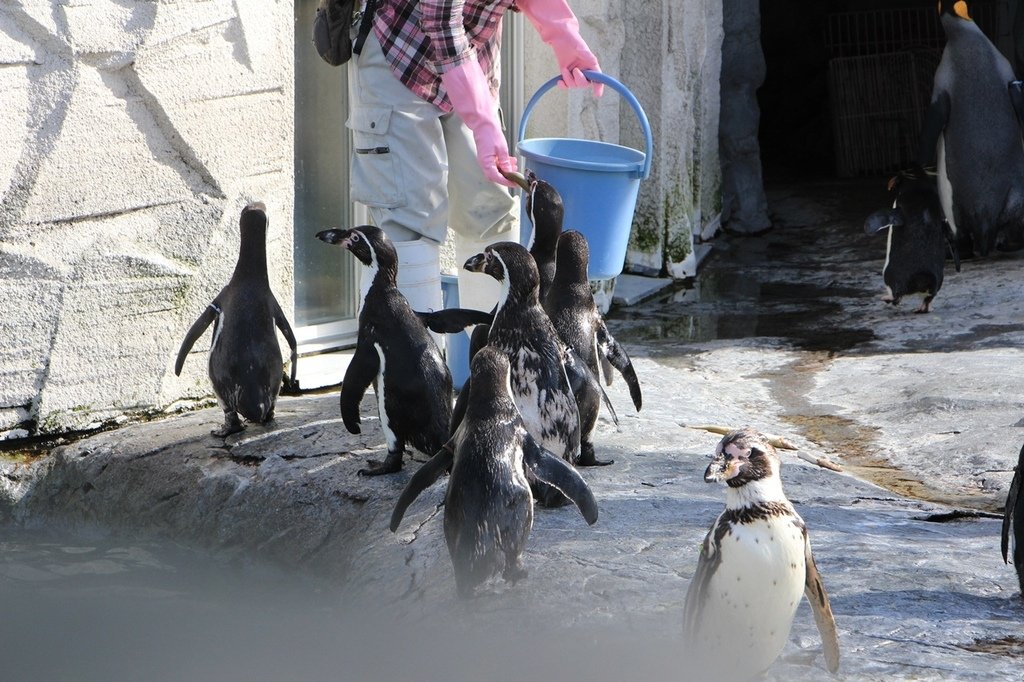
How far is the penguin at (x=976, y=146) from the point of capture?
311 inches

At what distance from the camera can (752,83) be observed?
9516 mm

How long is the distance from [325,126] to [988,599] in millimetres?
3392

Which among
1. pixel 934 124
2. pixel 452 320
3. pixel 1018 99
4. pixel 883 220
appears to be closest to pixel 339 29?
pixel 452 320

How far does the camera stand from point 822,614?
2.56m

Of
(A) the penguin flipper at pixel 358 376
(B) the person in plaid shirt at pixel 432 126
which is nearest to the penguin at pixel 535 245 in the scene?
(B) the person in plaid shirt at pixel 432 126

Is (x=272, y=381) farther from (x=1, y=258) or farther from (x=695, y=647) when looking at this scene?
(x=695, y=647)

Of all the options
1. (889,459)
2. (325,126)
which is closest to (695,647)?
(889,459)

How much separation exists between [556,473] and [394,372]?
86cm

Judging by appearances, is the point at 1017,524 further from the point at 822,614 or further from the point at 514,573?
the point at 514,573

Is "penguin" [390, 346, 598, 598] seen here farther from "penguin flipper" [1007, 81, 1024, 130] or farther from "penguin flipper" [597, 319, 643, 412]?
"penguin flipper" [1007, 81, 1024, 130]

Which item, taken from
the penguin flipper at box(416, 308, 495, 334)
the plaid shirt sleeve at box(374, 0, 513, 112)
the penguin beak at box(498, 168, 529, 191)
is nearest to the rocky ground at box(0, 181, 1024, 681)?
the penguin flipper at box(416, 308, 495, 334)

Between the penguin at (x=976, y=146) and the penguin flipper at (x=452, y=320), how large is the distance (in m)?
4.69

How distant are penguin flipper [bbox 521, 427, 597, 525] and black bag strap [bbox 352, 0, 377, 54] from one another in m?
1.53

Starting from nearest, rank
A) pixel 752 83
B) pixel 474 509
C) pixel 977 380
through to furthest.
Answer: pixel 474 509 → pixel 977 380 → pixel 752 83
